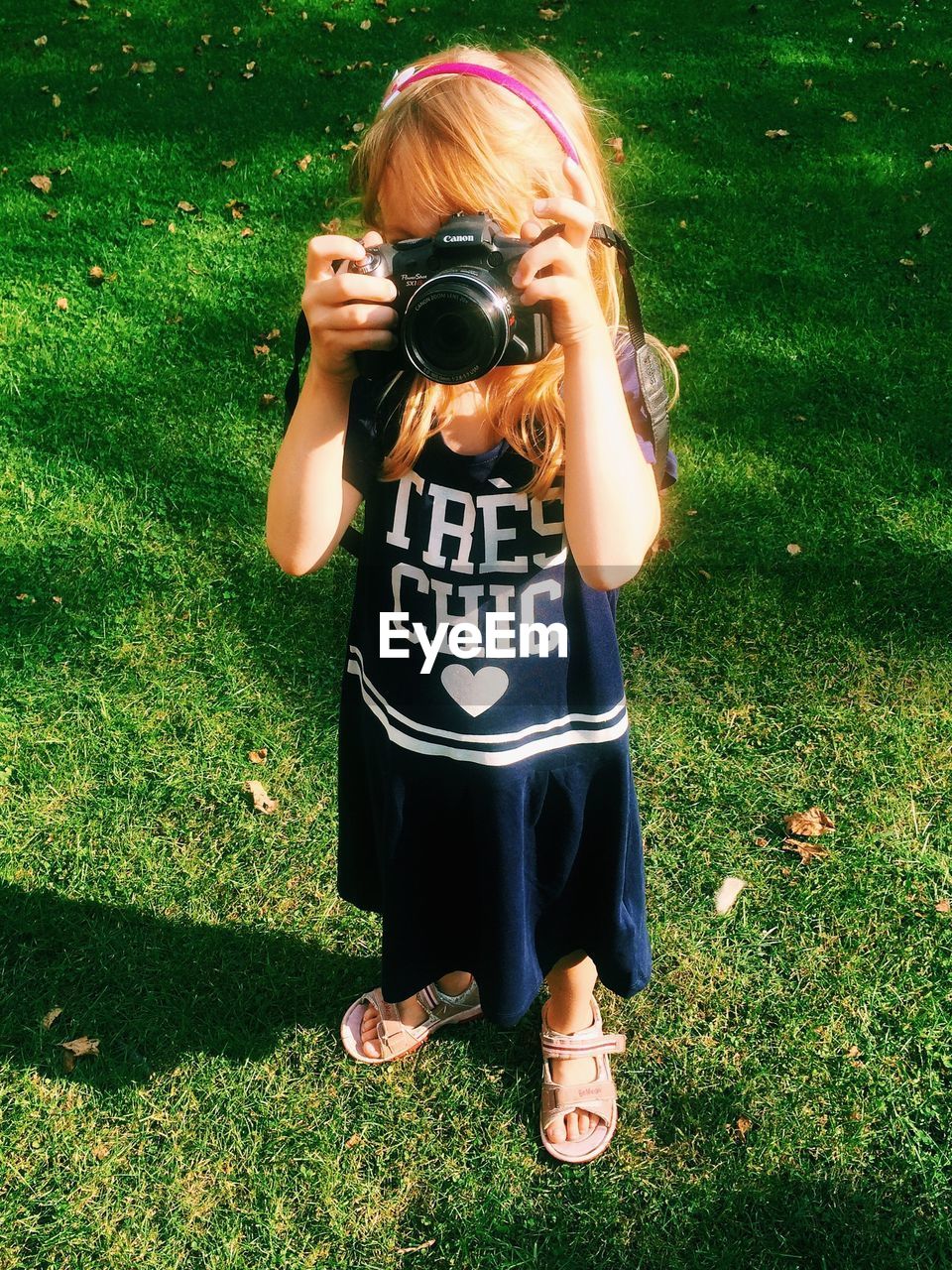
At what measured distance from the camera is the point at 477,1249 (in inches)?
79.4

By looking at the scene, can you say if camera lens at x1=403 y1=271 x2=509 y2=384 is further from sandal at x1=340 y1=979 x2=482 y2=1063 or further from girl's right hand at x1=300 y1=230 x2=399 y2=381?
sandal at x1=340 y1=979 x2=482 y2=1063

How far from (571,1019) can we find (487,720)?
990mm

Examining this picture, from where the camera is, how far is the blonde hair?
4.30 ft

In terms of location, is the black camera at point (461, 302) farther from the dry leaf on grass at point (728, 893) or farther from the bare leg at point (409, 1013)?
the dry leaf on grass at point (728, 893)

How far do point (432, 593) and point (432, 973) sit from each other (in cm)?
84

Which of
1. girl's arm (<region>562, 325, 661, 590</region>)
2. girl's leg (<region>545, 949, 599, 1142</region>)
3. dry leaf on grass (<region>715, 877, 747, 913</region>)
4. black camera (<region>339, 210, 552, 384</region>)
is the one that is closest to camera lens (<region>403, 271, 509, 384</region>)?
black camera (<region>339, 210, 552, 384</region>)

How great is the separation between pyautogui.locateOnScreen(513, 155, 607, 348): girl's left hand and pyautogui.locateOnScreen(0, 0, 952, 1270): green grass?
5.66 ft

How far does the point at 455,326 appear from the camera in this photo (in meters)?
1.24

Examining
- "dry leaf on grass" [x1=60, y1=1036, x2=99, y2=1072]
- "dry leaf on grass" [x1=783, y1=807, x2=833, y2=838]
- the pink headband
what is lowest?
"dry leaf on grass" [x1=60, y1=1036, x2=99, y2=1072]

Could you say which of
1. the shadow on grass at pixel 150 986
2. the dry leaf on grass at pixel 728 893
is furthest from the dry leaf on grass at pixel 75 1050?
the dry leaf on grass at pixel 728 893

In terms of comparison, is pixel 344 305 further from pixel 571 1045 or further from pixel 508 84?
pixel 571 1045

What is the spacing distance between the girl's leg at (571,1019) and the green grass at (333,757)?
0.08 metres

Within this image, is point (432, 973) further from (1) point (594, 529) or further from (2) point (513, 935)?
(1) point (594, 529)

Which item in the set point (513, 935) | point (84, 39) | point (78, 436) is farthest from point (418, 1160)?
point (84, 39)
